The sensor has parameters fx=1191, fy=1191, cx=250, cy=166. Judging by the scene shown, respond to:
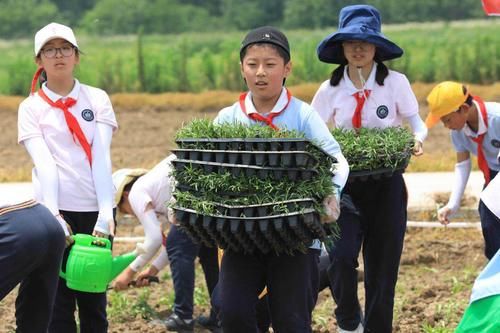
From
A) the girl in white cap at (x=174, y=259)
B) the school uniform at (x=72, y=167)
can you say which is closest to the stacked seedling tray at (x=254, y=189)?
the school uniform at (x=72, y=167)

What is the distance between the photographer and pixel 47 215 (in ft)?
17.7

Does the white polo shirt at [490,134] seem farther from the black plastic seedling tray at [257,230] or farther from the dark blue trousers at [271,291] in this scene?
the black plastic seedling tray at [257,230]

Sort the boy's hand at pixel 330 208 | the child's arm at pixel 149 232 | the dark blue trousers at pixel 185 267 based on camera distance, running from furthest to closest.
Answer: the dark blue trousers at pixel 185 267 → the child's arm at pixel 149 232 → the boy's hand at pixel 330 208

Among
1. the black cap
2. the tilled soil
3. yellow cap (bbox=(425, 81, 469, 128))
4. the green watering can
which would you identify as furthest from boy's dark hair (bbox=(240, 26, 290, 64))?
the tilled soil

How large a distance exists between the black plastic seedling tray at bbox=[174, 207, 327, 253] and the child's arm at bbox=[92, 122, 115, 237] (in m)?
1.06

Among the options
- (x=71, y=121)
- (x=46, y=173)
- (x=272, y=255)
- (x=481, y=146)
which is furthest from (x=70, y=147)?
(x=481, y=146)

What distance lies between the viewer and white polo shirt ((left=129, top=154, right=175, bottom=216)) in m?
7.39

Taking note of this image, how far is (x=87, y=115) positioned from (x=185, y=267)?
1.72 metres

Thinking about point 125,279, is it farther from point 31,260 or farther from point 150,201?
point 31,260

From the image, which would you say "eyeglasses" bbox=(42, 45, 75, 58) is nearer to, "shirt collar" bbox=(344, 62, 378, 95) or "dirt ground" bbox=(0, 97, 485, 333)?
"dirt ground" bbox=(0, 97, 485, 333)

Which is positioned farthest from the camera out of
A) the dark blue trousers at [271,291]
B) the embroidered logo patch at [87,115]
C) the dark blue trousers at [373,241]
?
the dark blue trousers at [373,241]

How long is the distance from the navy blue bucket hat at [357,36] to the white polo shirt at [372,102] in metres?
0.14

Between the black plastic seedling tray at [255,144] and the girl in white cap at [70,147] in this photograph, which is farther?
the girl in white cap at [70,147]

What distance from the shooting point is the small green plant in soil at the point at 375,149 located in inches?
245
